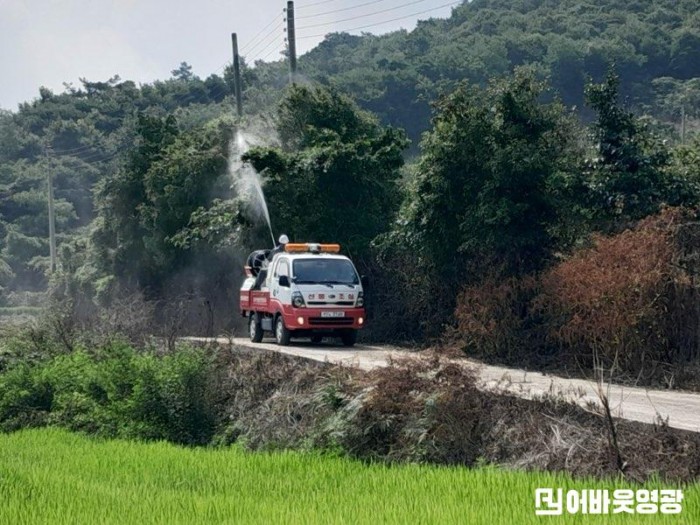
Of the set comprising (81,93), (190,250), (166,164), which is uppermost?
(81,93)

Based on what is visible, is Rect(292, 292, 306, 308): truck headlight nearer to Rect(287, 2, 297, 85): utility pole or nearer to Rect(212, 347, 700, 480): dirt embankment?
Rect(212, 347, 700, 480): dirt embankment

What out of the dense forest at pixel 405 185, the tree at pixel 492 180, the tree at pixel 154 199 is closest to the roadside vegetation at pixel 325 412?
the dense forest at pixel 405 185

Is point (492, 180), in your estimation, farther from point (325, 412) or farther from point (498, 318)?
point (325, 412)

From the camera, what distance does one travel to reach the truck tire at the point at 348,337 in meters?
23.6

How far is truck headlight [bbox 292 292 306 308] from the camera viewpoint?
74.3 feet

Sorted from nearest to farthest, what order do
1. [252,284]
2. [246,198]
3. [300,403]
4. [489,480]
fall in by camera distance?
[489,480]
[300,403]
[252,284]
[246,198]

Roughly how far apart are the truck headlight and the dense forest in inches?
117

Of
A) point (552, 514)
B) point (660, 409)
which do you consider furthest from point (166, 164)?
point (552, 514)

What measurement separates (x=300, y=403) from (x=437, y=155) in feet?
26.4

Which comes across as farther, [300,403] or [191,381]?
[191,381]

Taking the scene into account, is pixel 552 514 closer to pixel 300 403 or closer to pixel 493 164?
pixel 300 403

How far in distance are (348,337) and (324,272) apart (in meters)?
1.71

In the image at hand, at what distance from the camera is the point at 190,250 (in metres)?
37.3

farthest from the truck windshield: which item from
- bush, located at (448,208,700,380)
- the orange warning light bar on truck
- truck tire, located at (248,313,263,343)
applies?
bush, located at (448,208,700,380)
